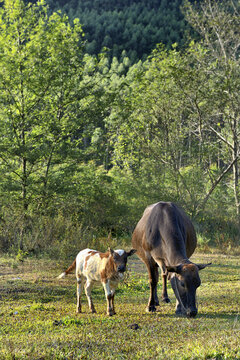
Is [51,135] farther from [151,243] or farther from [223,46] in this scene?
[223,46]

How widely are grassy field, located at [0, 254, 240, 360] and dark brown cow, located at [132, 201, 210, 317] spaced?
33 centimetres

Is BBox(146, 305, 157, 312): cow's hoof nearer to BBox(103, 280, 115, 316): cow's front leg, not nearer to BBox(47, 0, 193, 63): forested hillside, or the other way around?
BBox(103, 280, 115, 316): cow's front leg

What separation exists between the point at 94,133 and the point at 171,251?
1214 cm

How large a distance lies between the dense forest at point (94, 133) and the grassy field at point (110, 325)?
409 cm

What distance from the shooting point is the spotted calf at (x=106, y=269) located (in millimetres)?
6910

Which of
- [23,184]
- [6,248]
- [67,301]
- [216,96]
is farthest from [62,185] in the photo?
[216,96]

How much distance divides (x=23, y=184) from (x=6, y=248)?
253 centimetres

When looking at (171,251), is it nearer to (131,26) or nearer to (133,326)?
(133,326)

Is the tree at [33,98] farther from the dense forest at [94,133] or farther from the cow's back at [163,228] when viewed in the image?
the cow's back at [163,228]

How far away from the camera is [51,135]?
16.4 m

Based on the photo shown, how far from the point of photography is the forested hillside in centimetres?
13900

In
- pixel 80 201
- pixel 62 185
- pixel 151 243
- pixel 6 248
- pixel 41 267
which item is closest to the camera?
pixel 151 243

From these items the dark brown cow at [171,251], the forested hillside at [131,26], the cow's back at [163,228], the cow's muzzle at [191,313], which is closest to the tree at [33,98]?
the dark brown cow at [171,251]

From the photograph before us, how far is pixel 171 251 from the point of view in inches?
276
